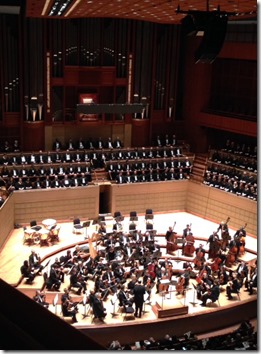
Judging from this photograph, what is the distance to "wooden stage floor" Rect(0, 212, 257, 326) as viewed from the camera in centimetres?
806

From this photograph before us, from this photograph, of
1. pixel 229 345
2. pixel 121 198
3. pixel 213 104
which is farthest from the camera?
pixel 213 104

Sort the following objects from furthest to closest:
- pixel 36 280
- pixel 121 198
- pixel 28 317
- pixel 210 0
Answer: pixel 121 198 → pixel 36 280 → pixel 210 0 → pixel 28 317

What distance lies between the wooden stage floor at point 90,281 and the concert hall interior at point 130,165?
4 centimetres

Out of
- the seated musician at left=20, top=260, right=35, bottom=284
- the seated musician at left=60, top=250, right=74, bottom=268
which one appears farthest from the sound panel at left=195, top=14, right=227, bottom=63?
the seated musician at left=20, top=260, right=35, bottom=284

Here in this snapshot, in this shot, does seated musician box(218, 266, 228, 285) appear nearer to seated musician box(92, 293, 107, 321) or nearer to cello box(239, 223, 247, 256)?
cello box(239, 223, 247, 256)

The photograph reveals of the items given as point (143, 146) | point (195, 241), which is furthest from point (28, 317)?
point (143, 146)

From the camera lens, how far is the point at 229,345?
598 centimetres

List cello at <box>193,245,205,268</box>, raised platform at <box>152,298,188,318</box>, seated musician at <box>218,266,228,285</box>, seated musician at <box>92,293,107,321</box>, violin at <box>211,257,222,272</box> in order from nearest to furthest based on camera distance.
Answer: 1. seated musician at <box>92,293,107,321</box>
2. raised platform at <box>152,298,188,318</box>
3. seated musician at <box>218,266,228,285</box>
4. violin at <box>211,257,222,272</box>
5. cello at <box>193,245,205,268</box>

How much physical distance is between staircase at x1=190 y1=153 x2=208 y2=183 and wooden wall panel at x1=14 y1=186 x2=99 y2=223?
10.3 ft

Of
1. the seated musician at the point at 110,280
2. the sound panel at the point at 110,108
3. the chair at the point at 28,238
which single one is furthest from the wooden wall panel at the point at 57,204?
the seated musician at the point at 110,280

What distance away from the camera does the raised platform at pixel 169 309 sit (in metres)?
7.94

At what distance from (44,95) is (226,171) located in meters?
5.79


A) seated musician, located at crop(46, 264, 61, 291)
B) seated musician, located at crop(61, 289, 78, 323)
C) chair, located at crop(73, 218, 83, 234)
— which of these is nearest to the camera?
seated musician, located at crop(61, 289, 78, 323)

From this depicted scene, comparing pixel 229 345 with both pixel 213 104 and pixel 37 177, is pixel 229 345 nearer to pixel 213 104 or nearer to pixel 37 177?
pixel 37 177
